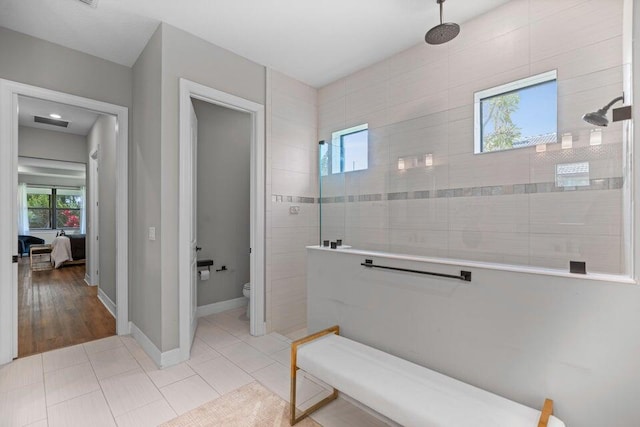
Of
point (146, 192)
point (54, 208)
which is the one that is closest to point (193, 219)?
point (146, 192)

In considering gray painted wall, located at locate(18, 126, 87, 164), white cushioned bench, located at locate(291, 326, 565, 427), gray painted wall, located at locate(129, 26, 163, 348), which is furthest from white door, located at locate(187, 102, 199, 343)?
gray painted wall, located at locate(18, 126, 87, 164)

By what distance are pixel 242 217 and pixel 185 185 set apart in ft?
5.20

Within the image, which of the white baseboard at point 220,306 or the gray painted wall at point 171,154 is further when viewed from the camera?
the white baseboard at point 220,306

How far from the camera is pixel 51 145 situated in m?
5.34

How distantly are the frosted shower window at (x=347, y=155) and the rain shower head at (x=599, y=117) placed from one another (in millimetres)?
1311

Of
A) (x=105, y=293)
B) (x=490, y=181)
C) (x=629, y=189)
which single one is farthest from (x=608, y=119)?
(x=105, y=293)

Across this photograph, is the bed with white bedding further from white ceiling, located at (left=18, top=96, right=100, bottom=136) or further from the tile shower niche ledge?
the tile shower niche ledge

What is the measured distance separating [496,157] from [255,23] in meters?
2.20

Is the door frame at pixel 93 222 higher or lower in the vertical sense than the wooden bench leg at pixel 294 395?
higher

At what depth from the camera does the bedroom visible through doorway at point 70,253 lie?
3239 millimetres

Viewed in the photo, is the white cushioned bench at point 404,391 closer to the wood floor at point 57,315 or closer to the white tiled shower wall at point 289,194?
the white tiled shower wall at point 289,194

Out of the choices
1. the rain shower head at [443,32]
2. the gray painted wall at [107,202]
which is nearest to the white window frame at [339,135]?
the rain shower head at [443,32]

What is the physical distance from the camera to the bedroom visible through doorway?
3.24 meters

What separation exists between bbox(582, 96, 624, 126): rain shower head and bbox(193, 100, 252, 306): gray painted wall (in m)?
3.57
